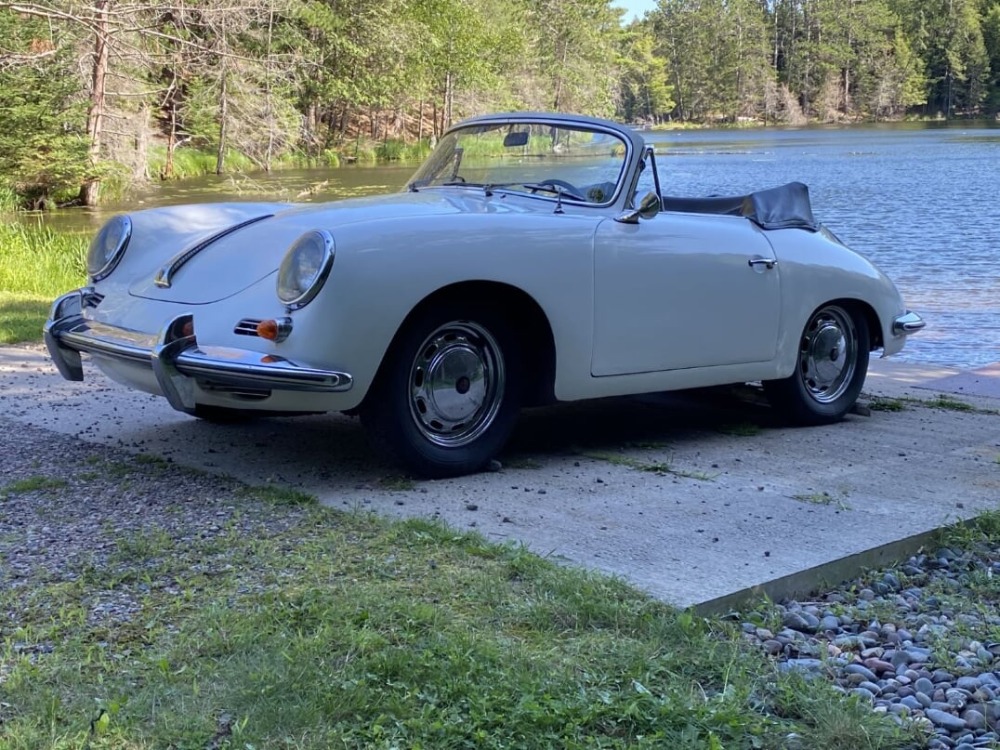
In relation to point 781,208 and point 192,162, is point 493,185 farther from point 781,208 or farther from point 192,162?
point 192,162

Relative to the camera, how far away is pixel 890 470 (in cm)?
525

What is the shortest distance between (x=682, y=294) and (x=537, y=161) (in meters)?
1.02

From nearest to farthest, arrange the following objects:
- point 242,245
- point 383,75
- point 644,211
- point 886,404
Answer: point 242,245 → point 644,211 → point 886,404 → point 383,75

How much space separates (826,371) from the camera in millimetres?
6312

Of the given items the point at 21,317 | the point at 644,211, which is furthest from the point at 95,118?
the point at 644,211

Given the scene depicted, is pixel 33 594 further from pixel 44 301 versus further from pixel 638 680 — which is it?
pixel 44 301

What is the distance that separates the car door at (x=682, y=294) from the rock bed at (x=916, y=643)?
1.64m

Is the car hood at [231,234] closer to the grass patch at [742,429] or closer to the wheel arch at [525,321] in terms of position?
the wheel arch at [525,321]

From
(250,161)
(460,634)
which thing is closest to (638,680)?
(460,634)

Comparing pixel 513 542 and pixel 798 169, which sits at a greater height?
pixel 798 169

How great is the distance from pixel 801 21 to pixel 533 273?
123 meters

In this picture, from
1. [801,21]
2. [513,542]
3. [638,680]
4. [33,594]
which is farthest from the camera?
[801,21]

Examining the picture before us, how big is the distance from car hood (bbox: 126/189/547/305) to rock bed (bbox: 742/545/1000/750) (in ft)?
7.34

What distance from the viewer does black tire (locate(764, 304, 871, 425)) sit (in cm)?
614
